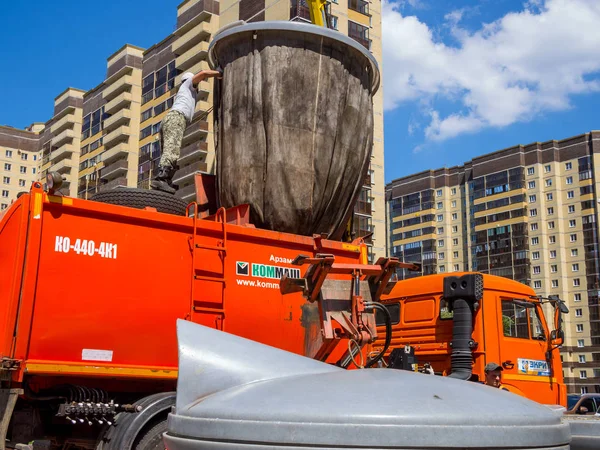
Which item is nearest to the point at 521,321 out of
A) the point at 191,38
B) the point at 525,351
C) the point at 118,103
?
the point at 525,351

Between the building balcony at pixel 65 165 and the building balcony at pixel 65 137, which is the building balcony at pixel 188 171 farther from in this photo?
the building balcony at pixel 65 137

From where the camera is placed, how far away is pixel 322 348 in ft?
19.2

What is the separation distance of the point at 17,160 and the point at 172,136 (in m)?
89.4

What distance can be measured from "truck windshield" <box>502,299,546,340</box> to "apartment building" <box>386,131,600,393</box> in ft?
173

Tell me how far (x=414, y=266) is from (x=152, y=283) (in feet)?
6.86

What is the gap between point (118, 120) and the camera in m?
68.1

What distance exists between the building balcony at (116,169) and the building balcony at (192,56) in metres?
12.4

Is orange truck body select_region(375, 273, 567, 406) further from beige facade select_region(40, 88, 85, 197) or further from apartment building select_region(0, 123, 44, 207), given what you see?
apartment building select_region(0, 123, 44, 207)

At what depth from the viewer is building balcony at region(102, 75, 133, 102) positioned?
6812 centimetres

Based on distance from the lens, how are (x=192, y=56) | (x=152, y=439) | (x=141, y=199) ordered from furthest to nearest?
(x=192, y=56) < (x=141, y=199) < (x=152, y=439)

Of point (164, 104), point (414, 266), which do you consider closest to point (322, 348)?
point (414, 266)

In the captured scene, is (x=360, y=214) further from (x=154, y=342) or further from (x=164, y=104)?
(x=154, y=342)

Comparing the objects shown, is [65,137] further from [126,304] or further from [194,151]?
[126,304]

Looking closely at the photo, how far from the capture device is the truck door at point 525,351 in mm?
8977
